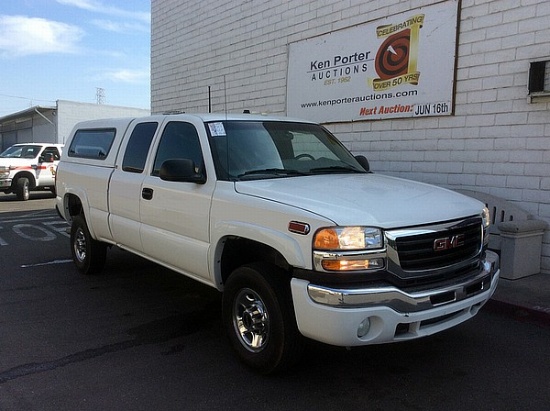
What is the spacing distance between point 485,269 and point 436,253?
0.62 metres

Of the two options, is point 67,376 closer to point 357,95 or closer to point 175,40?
point 357,95

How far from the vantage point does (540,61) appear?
19.5 feet

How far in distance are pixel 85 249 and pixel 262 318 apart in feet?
12.0

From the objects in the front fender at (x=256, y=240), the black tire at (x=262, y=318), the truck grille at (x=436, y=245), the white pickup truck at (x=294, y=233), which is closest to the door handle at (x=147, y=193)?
the white pickup truck at (x=294, y=233)

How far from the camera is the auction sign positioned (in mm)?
7043

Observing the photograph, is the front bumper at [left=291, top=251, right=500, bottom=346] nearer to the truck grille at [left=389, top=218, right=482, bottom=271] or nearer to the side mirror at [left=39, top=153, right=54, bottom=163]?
the truck grille at [left=389, top=218, right=482, bottom=271]

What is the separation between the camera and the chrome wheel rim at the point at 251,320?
353 cm

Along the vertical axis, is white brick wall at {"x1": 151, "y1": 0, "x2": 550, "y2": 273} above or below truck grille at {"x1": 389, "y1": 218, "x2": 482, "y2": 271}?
above

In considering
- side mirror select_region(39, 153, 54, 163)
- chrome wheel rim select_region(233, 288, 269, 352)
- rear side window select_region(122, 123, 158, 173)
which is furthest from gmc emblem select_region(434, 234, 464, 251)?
side mirror select_region(39, 153, 54, 163)

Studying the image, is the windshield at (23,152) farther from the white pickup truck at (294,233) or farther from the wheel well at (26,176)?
the white pickup truck at (294,233)

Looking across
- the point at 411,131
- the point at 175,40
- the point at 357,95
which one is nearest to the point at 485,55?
the point at 411,131

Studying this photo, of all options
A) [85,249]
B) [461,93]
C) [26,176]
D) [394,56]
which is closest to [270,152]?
[85,249]

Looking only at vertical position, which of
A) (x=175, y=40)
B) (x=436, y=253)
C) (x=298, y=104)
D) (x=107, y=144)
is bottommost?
(x=436, y=253)

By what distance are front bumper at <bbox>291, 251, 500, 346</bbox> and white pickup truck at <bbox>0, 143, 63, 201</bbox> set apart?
15.2 m
